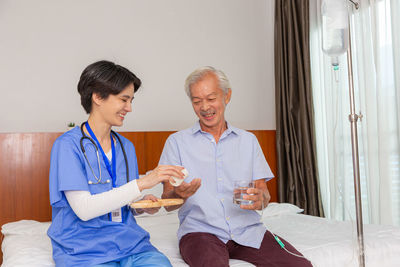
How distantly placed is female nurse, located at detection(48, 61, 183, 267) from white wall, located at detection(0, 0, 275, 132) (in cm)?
189

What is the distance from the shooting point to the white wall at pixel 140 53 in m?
3.36

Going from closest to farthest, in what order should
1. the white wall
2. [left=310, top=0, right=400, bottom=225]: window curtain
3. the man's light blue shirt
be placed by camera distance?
the man's light blue shirt, [left=310, top=0, right=400, bottom=225]: window curtain, the white wall

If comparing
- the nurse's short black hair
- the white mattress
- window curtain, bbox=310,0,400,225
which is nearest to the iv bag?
the white mattress

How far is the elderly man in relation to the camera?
1749mm

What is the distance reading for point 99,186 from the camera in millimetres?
1614

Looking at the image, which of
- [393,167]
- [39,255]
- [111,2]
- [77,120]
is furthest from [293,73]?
[39,255]

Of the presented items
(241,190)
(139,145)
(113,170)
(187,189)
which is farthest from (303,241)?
(139,145)

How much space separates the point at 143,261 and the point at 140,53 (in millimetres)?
2684

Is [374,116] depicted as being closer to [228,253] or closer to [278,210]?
[278,210]

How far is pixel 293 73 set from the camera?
4094mm

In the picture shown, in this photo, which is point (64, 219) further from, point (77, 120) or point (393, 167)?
point (393, 167)

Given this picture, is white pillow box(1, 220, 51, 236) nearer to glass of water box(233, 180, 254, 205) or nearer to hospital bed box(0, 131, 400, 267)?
hospital bed box(0, 131, 400, 267)

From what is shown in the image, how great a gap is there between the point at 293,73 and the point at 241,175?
2.36 metres

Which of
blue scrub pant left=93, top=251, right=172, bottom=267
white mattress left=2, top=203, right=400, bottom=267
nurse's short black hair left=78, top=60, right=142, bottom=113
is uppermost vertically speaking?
nurse's short black hair left=78, top=60, right=142, bottom=113
